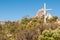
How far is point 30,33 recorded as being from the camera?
84.3ft

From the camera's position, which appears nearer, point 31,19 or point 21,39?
point 21,39

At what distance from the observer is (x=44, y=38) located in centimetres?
2034

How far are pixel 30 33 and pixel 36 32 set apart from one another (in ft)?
2.21

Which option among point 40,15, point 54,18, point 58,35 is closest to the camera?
point 58,35

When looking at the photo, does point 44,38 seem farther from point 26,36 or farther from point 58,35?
point 26,36

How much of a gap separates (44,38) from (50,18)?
834 inches

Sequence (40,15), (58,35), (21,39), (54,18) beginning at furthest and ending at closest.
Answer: (40,15) → (54,18) → (21,39) → (58,35)

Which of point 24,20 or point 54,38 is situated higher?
point 24,20

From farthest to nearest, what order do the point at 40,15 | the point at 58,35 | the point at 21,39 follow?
the point at 40,15 < the point at 21,39 < the point at 58,35

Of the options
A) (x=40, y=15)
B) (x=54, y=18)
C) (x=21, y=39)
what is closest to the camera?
(x=21, y=39)

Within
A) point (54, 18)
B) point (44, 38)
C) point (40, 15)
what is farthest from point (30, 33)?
point (40, 15)

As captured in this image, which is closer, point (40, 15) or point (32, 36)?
point (32, 36)

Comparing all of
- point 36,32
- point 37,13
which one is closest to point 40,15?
point 37,13

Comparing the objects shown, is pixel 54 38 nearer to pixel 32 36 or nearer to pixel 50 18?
pixel 32 36
